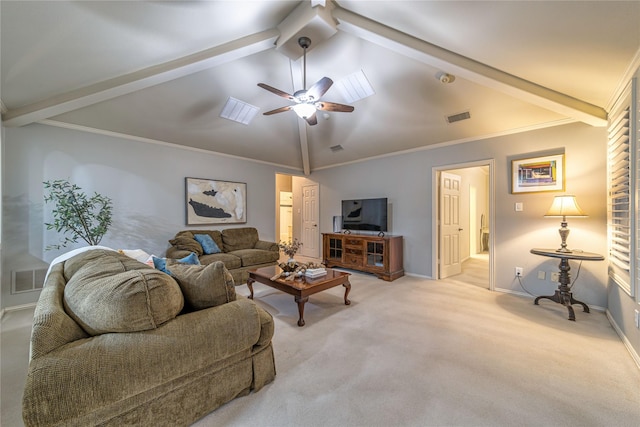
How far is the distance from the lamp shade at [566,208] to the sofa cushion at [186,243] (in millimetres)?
4959

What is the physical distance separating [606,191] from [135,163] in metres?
6.59

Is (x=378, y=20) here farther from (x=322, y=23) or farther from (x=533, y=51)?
(x=533, y=51)

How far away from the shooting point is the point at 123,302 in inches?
47.9

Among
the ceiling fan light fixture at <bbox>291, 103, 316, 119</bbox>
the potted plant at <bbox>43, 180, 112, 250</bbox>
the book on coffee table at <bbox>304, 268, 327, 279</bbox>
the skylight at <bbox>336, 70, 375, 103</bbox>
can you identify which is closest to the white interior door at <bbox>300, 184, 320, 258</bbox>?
the skylight at <bbox>336, 70, 375, 103</bbox>

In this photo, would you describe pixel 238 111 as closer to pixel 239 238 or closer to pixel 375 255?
pixel 239 238

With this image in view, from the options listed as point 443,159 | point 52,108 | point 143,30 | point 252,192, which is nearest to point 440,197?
point 443,159

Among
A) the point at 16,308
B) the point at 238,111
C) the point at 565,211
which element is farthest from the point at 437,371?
the point at 16,308

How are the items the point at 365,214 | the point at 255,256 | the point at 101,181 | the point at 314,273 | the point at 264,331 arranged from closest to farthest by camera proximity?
the point at 264,331 → the point at 314,273 → the point at 101,181 → the point at 255,256 → the point at 365,214

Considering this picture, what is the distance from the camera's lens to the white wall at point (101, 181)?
10.5ft

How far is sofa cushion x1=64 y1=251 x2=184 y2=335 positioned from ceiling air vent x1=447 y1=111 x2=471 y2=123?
161 inches

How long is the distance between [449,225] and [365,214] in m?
1.58

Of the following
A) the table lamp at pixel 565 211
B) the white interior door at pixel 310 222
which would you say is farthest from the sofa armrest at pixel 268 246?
the table lamp at pixel 565 211

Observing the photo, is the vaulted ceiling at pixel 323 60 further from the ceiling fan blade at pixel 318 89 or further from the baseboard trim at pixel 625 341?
the baseboard trim at pixel 625 341

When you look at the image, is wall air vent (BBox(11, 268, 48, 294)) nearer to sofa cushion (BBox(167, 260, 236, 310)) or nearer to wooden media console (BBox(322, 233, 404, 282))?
sofa cushion (BBox(167, 260, 236, 310))
